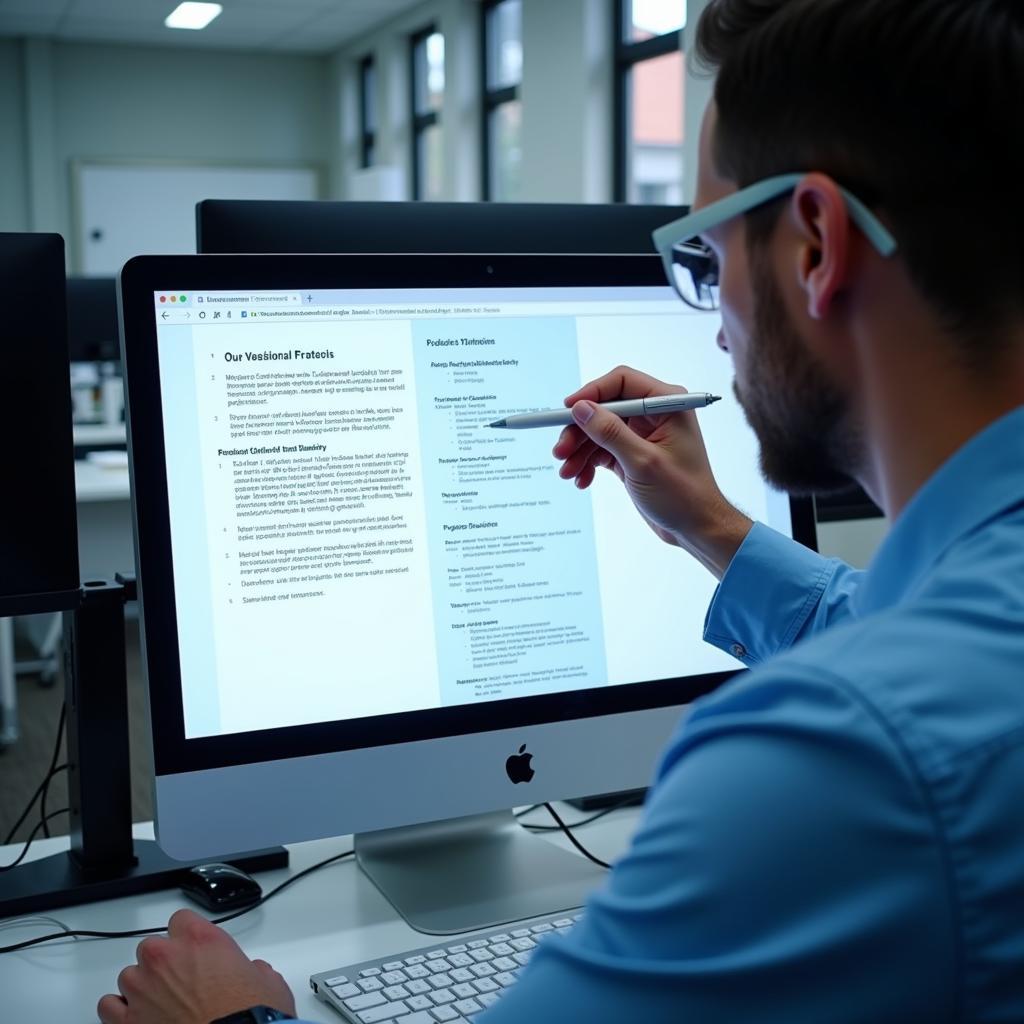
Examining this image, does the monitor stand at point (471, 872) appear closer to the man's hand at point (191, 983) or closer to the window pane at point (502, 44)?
the man's hand at point (191, 983)

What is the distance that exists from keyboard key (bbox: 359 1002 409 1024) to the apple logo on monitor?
0.22m

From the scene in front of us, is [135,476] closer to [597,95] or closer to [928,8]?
[928,8]

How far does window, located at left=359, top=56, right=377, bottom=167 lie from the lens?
28.1 ft

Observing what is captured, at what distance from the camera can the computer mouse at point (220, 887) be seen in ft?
3.01

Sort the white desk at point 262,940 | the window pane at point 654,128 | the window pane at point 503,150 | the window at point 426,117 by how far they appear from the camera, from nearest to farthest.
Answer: the white desk at point 262,940 < the window pane at point 654,128 < the window pane at point 503,150 < the window at point 426,117

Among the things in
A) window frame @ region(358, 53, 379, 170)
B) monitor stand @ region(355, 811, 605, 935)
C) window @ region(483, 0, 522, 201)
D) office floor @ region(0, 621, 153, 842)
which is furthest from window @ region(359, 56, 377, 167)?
monitor stand @ region(355, 811, 605, 935)

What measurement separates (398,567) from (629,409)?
215 millimetres

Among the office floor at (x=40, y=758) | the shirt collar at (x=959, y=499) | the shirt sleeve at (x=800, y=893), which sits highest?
the shirt collar at (x=959, y=499)

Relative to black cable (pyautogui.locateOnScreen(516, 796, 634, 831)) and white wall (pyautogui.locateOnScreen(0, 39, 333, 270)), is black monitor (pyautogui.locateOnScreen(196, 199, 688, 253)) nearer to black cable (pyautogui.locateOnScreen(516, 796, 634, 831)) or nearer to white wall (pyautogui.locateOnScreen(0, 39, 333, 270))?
black cable (pyautogui.locateOnScreen(516, 796, 634, 831))

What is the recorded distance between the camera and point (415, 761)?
0.88 metres

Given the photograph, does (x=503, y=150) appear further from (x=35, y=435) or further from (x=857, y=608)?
(x=857, y=608)

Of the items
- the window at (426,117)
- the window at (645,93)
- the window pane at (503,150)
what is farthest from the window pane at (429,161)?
the window at (645,93)

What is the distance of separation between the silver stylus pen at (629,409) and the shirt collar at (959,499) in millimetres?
382

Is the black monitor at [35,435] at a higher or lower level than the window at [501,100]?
lower
